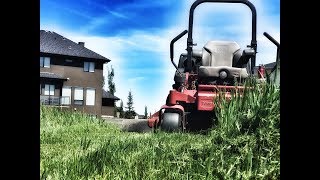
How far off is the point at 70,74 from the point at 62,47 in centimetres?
328

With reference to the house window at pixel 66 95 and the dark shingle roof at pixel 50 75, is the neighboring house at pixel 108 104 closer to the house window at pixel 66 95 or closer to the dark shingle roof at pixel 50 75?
the house window at pixel 66 95

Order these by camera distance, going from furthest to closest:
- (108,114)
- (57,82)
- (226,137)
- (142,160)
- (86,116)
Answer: (108,114)
(57,82)
(86,116)
(226,137)
(142,160)

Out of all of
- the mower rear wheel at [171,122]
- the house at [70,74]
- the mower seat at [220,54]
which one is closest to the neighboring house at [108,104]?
the house at [70,74]

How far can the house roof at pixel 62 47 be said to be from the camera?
158 ft

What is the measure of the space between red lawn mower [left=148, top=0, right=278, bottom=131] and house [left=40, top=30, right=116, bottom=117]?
3624 centimetres

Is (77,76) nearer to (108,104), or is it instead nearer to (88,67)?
(88,67)

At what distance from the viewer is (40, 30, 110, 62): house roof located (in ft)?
158

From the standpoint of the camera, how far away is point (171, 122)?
883 centimetres

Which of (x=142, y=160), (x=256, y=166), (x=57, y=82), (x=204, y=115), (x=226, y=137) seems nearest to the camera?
(x=256, y=166)

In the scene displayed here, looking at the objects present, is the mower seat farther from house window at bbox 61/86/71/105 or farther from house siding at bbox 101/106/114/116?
house siding at bbox 101/106/114/116
